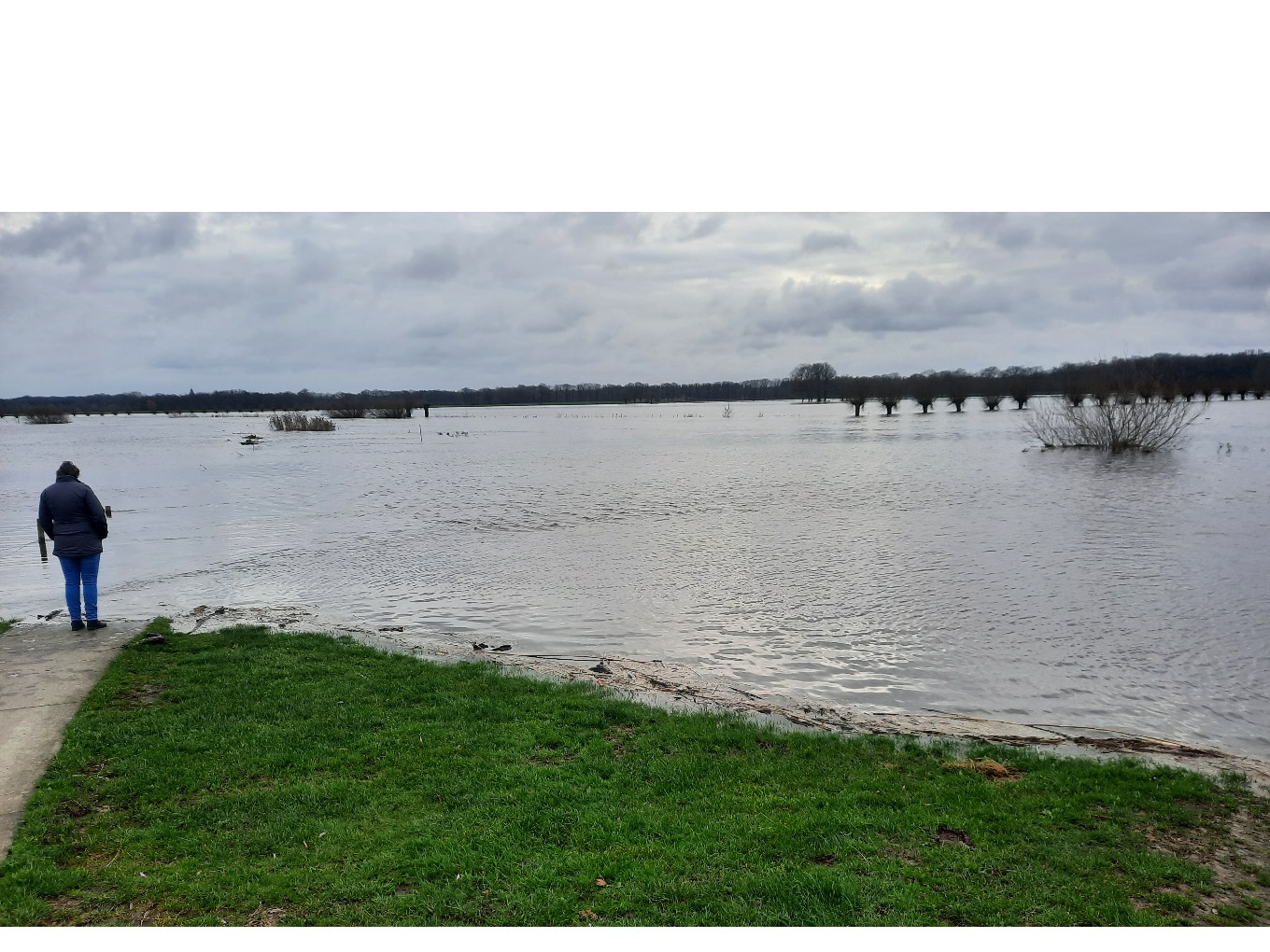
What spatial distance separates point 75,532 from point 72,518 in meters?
0.22

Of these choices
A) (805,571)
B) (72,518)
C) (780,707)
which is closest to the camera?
(780,707)

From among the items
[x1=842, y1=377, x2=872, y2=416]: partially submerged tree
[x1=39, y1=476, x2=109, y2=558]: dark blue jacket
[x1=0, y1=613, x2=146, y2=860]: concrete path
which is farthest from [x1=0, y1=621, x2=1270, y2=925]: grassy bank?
[x1=842, y1=377, x2=872, y2=416]: partially submerged tree

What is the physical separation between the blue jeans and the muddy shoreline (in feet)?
4.46

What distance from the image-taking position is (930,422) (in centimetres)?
9244

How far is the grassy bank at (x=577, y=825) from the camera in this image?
4684 millimetres

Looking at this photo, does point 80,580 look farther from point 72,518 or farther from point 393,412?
point 393,412

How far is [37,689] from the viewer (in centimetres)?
866

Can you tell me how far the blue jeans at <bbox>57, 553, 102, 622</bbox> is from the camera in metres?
11.4

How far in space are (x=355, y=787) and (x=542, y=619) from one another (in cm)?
788

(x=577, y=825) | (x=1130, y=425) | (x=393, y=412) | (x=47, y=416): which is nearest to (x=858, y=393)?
(x=1130, y=425)

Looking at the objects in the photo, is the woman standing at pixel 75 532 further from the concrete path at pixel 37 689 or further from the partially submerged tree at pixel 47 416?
the partially submerged tree at pixel 47 416

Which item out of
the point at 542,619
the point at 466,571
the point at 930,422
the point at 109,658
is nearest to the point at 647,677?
the point at 542,619

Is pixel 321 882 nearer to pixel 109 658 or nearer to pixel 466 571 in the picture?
pixel 109 658

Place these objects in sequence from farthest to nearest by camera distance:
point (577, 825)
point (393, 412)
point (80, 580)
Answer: point (393, 412), point (80, 580), point (577, 825)
